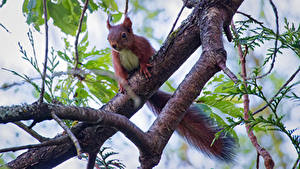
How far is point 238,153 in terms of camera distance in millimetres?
1552

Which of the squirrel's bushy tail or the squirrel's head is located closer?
the squirrel's bushy tail

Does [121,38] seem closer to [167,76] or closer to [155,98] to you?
[155,98]

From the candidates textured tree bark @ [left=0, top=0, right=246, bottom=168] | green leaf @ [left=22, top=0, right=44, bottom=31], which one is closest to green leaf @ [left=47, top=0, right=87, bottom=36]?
green leaf @ [left=22, top=0, right=44, bottom=31]

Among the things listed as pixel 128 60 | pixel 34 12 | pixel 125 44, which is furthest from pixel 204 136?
pixel 34 12

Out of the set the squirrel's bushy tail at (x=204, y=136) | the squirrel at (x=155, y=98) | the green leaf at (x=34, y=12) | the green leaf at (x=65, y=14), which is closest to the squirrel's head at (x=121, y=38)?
the squirrel at (x=155, y=98)

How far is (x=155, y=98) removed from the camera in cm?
221

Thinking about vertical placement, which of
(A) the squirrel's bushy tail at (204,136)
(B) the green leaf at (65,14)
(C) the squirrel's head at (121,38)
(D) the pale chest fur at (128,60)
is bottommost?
(A) the squirrel's bushy tail at (204,136)

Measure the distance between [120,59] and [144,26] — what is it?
1.55 m

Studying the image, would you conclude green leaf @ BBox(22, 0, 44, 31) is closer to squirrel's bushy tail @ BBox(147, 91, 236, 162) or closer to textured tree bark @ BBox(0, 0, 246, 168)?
textured tree bark @ BBox(0, 0, 246, 168)

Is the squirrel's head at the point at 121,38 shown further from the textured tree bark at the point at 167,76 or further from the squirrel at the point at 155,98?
the textured tree bark at the point at 167,76

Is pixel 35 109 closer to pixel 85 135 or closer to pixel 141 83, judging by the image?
pixel 85 135

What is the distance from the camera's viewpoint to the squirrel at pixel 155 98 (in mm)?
1572

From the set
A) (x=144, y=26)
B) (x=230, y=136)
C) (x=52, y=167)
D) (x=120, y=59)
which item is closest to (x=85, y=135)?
(x=52, y=167)

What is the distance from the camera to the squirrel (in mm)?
1572
